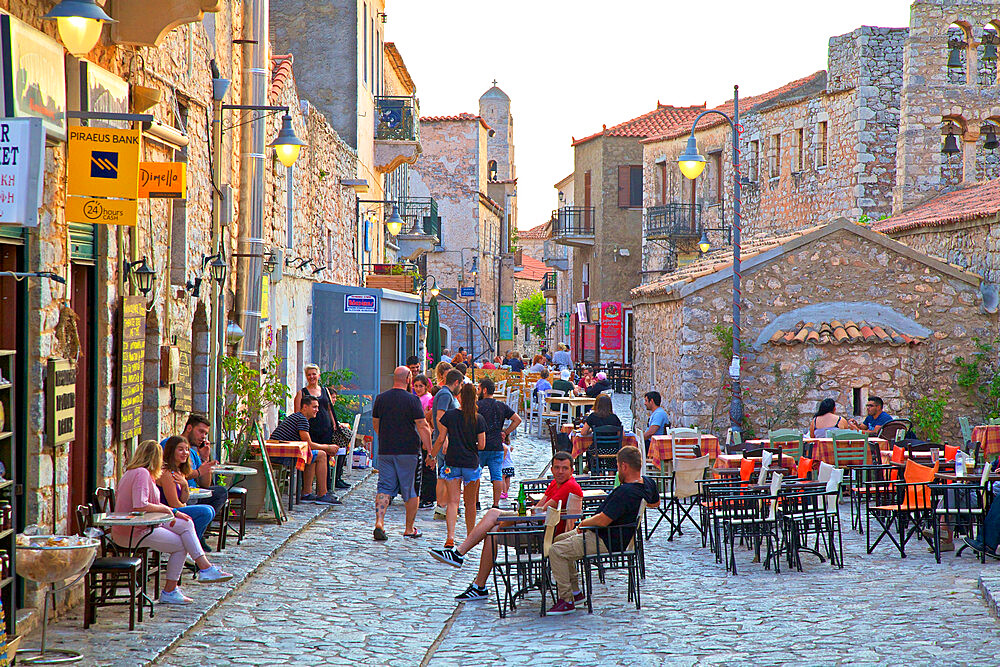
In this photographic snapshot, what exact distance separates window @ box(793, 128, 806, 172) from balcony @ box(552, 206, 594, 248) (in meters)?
13.6

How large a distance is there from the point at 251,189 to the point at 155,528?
6.44 meters

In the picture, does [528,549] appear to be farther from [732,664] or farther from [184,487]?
[184,487]

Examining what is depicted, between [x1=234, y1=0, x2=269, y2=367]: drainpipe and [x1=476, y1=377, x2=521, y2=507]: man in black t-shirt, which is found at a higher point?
[x1=234, y1=0, x2=269, y2=367]: drainpipe

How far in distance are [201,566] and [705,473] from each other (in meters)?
5.39

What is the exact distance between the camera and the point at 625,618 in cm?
772

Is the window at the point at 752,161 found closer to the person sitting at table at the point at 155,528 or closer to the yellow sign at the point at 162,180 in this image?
the yellow sign at the point at 162,180

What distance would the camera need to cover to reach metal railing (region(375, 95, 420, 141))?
87.8 ft

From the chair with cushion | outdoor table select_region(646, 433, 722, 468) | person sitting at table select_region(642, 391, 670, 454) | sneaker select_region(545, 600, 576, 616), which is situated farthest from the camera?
person sitting at table select_region(642, 391, 670, 454)

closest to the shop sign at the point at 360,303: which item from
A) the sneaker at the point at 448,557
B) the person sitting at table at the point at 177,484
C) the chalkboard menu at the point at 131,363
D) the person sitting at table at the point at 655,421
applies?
the person sitting at table at the point at 655,421

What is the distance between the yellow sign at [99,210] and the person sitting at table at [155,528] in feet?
5.60

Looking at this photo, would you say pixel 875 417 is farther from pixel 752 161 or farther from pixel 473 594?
pixel 752 161

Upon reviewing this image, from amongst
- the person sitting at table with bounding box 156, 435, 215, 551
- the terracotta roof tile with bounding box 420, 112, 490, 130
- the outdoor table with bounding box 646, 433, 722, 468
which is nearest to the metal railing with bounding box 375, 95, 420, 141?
the outdoor table with bounding box 646, 433, 722, 468

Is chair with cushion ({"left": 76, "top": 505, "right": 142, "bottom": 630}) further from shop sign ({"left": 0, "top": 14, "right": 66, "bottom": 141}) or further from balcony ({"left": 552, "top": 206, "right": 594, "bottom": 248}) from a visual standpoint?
balcony ({"left": 552, "top": 206, "right": 594, "bottom": 248})

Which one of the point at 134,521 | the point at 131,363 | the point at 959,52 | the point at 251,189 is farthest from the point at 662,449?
the point at 959,52
